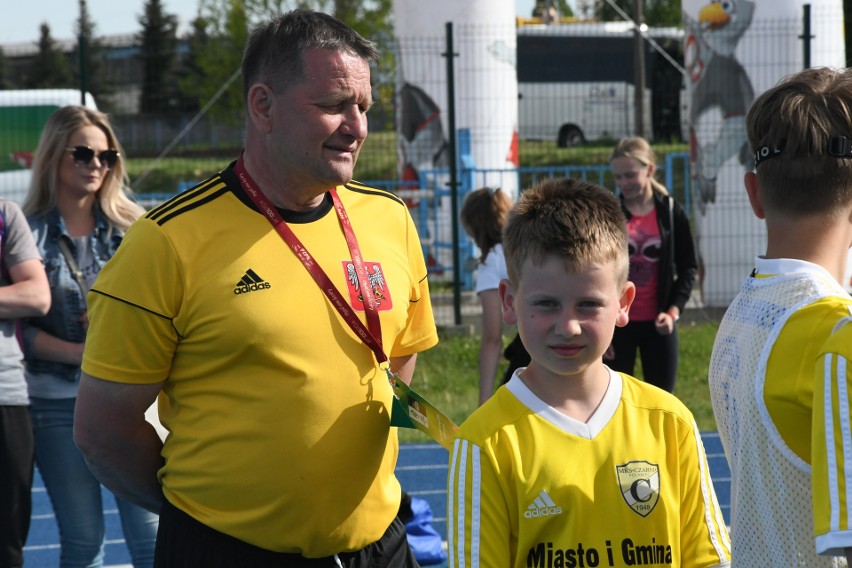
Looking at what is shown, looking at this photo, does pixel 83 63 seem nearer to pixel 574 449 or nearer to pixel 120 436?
pixel 120 436

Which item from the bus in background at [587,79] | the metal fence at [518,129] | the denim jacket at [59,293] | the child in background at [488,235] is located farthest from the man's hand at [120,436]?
the bus in background at [587,79]

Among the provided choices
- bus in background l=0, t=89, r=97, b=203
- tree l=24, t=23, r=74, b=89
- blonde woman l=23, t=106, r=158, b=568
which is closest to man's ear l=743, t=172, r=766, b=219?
blonde woman l=23, t=106, r=158, b=568

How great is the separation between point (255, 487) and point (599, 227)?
3.35ft

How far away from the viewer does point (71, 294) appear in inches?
179

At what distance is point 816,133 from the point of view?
2096 mm

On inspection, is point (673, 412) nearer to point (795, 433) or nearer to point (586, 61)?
point (795, 433)

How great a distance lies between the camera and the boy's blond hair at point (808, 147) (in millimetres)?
2088

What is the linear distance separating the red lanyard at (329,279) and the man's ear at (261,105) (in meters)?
0.13

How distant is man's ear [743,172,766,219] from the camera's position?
2.22m

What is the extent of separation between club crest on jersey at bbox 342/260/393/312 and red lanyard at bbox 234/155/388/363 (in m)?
0.01

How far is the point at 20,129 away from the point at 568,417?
12.1 m

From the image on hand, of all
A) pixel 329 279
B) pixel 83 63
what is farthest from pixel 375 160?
pixel 329 279

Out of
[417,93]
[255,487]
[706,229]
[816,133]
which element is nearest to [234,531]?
[255,487]

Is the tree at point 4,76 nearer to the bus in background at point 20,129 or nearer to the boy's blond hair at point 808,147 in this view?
the bus in background at point 20,129
